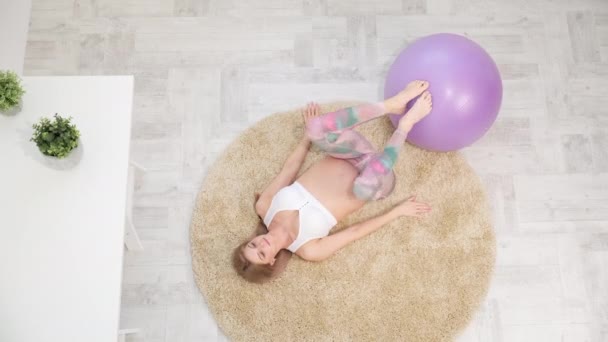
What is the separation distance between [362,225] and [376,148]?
396 millimetres

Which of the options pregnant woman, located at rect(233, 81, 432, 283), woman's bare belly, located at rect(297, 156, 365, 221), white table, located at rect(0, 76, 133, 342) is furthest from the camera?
woman's bare belly, located at rect(297, 156, 365, 221)

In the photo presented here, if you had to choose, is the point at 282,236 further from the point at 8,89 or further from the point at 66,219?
the point at 8,89

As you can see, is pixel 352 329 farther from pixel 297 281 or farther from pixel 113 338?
pixel 113 338

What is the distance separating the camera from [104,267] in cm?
183

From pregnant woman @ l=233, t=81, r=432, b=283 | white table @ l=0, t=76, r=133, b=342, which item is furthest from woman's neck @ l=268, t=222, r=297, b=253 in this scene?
white table @ l=0, t=76, r=133, b=342

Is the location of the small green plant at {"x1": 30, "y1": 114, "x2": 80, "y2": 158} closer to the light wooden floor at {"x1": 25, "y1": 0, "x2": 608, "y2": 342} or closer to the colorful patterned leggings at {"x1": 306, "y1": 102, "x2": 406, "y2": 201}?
the light wooden floor at {"x1": 25, "y1": 0, "x2": 608, "y2": 342}

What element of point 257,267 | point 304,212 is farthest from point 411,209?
point 257,267

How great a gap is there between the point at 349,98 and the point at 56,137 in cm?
137

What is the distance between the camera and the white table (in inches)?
70.1

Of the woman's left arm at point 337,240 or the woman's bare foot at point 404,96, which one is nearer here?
the woman's bare foot at point 404,96

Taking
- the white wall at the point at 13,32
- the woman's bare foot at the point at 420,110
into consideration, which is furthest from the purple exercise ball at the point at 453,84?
the white wall at the point at 13,32

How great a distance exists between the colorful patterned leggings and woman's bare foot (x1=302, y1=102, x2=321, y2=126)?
338 millimetres

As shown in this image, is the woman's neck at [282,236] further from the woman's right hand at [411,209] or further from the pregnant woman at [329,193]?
the woman's right hand at [411,209]

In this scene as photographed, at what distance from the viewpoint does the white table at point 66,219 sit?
1780mm
